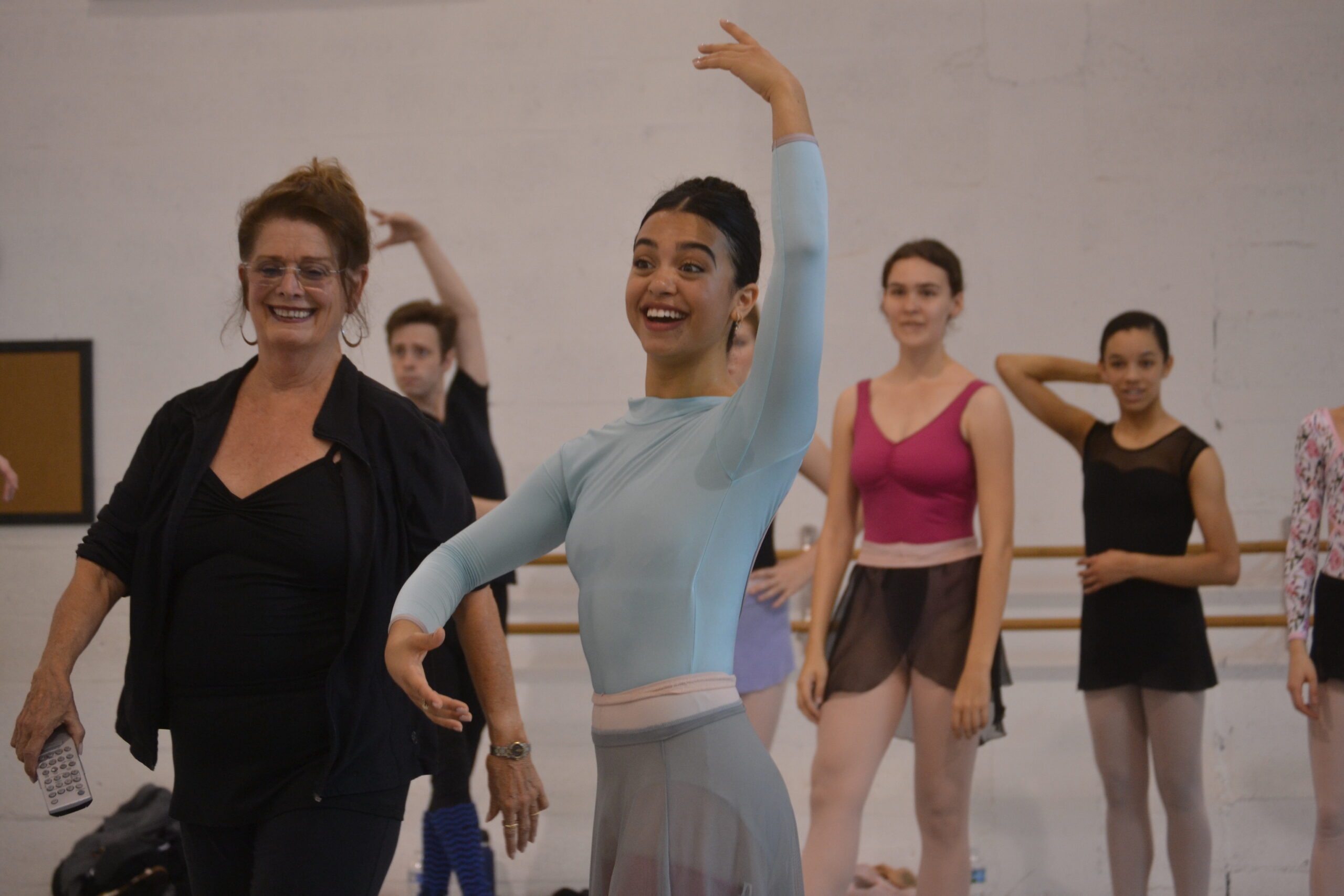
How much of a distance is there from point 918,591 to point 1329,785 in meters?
1.00

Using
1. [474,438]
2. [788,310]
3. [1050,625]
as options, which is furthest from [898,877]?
[788,310]

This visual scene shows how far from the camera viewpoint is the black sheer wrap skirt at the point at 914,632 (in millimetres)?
2561

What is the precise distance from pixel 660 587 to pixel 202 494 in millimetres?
753

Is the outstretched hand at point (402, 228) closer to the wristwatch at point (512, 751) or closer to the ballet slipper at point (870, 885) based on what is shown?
the wristwatch at point (512, 751)

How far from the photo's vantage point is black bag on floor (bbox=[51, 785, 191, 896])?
3.12 m

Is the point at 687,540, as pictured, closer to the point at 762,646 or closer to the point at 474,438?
the point at 762,646

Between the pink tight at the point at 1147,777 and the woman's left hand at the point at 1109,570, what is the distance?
266 millimetres

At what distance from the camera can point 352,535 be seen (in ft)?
5.14

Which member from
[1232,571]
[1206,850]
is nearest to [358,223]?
[1232,571]

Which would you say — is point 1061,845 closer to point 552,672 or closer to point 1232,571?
point 1232,571

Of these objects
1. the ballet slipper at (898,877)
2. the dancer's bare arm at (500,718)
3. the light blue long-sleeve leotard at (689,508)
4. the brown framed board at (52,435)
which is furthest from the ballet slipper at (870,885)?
the brown framed board at (52,435)

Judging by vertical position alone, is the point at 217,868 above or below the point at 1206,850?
above

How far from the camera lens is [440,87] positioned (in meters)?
3.89

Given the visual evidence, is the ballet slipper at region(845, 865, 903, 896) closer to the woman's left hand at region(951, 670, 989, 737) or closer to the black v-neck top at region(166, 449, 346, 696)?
the woman's left hand at region(951, 670, 989, 737)
